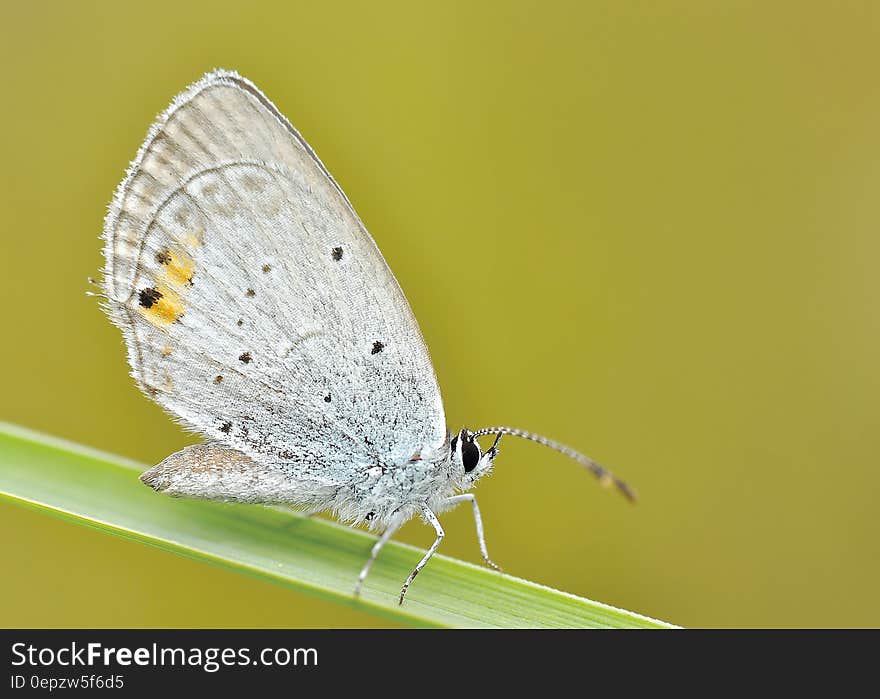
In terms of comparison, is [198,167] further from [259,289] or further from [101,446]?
[101,446]

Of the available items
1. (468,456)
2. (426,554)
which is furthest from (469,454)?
(426,554)

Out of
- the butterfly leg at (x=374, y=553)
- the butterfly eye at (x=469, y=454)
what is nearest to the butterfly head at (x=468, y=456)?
the butterfly eye at (x=469, y=454)

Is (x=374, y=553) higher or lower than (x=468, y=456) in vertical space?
lower

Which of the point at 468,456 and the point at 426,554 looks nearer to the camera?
the point at 426,554

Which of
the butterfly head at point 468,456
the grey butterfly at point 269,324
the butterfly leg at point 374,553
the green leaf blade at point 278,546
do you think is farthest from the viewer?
the butterfly head at point 468,456

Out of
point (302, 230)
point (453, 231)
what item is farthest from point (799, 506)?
point (302, 230)

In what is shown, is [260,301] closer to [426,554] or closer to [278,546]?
[278,546]

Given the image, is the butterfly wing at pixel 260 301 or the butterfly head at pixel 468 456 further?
the butterfly head at pixel 468 456

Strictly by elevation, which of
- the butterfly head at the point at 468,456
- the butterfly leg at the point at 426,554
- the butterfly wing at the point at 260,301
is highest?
the butterfly wing at the point at 260,301

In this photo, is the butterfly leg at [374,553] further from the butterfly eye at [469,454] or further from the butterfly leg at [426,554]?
the butterfly eye at [469,454]
